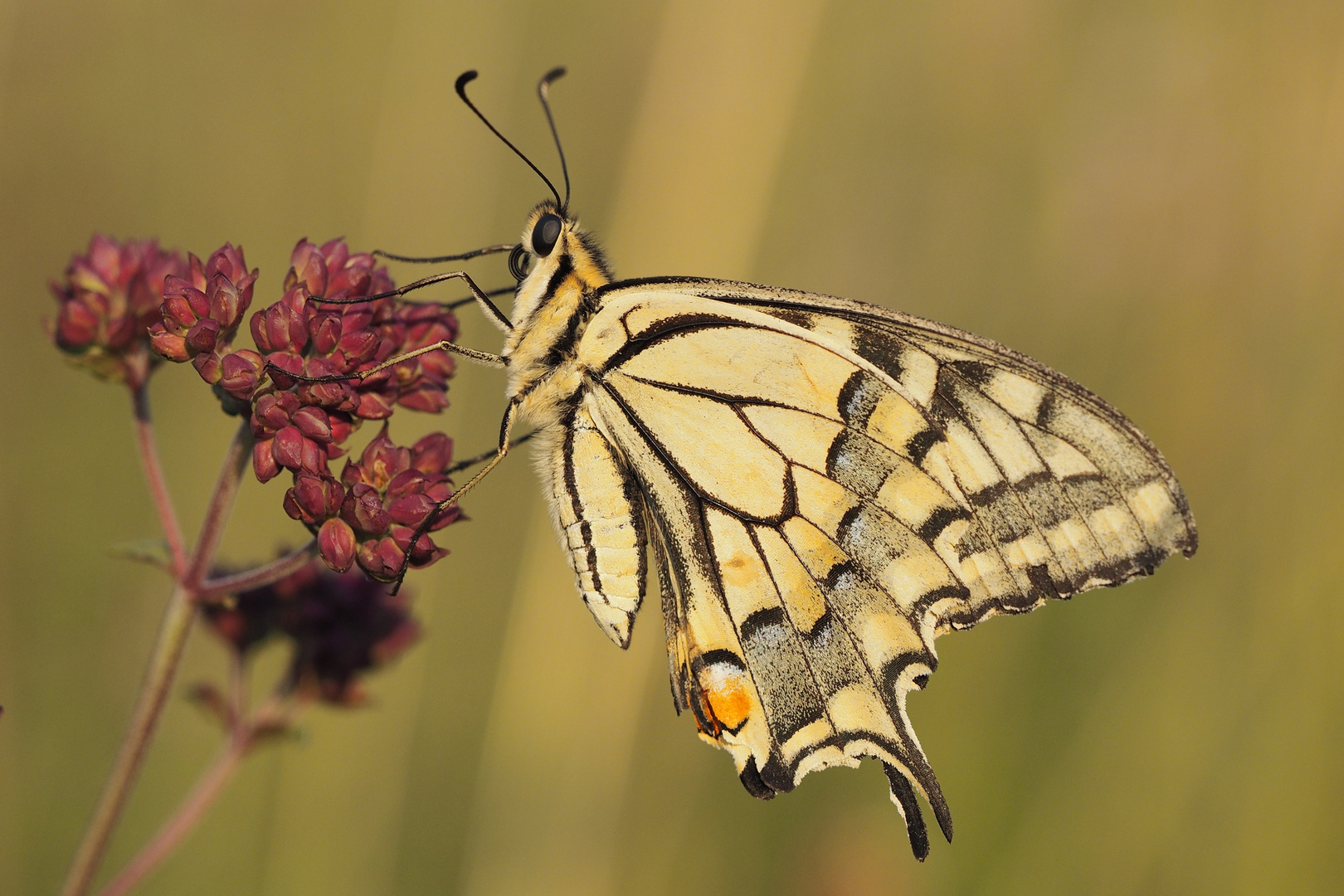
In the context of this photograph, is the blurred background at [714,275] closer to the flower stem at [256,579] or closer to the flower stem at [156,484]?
the flower stem at [256,579]

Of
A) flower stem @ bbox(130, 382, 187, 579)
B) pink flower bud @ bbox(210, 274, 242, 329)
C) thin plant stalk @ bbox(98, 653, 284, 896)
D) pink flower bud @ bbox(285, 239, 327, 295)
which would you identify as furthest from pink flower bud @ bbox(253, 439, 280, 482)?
thin plant stalk @ bbox(98, 653, 284, 896)

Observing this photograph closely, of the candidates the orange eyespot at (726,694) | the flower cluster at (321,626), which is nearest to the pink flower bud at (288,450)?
the flower cluster at (321,626)

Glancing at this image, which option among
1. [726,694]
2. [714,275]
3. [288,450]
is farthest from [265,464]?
[714,275]

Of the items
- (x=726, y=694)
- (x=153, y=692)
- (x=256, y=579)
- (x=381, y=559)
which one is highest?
(x=381, y=559)

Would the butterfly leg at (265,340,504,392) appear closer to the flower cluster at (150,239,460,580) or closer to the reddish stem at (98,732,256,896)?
the flower cluster at (150,239,460,580)

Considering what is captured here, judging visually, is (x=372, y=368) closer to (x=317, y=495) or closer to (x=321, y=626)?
(x=317, y=495)

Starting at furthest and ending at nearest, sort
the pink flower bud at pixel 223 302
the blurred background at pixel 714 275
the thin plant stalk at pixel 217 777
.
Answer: the blurred background at pixel 714 275, the thin plant stalk at pixel 217 777, the pink flower bud at pixel 223 302

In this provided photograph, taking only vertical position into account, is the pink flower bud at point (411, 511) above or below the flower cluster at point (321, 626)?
above
